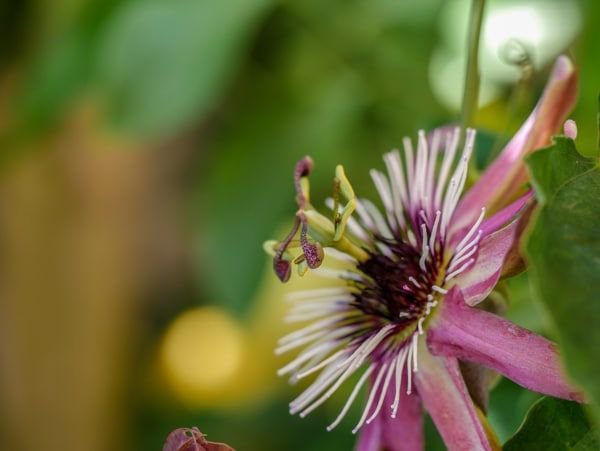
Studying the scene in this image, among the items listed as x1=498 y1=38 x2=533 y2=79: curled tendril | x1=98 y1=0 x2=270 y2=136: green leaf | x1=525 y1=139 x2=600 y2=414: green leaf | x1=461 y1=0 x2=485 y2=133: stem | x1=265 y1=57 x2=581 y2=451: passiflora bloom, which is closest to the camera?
x1=525 y1=139 x2=600 y2=414: green leaf

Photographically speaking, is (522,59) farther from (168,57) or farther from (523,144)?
(168,57)

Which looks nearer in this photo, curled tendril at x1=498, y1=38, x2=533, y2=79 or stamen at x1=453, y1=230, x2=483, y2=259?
Answer: stamen at x1=453, y1=230, x2=483, y2=259

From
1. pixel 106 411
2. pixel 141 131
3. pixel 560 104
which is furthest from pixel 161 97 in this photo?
pixel 106 411

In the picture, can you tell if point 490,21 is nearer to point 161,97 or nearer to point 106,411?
point 161,97

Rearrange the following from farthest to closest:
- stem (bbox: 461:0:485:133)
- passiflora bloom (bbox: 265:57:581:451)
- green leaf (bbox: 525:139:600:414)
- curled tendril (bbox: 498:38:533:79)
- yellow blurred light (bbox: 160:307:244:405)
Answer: yellow blurred light (bbox: 160:307:244:405)
curled tendril (bbox: 498:38:533:79)
stem (bbox: 461:0:485:133)
passiflora bloom (bbox: 265:57:581:451)
green leaf (bbox: 525:139:600:414)

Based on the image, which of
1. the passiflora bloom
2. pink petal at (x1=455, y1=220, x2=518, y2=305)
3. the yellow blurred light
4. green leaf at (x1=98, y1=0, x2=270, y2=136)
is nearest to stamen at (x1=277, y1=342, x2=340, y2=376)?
the passiflora bloom

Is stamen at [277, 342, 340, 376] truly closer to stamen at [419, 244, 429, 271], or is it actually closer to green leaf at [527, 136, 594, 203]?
stamen at [419, 244, 429, 271]

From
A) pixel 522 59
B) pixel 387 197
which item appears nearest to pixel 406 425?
pixel 387 197

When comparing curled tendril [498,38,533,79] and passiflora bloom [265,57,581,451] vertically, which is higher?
curled tendril [498,38,533,79]

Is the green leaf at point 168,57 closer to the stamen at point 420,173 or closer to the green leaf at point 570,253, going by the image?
the stamen at point 420,173
